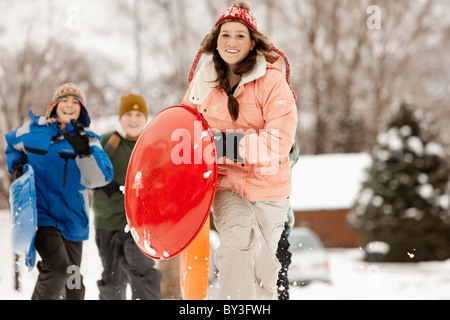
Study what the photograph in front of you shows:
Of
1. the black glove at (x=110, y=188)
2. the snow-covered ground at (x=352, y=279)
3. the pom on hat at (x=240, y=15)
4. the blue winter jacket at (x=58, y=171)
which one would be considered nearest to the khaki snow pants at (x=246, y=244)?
the pom on hat at (x=240, y=15)

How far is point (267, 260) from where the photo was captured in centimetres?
346

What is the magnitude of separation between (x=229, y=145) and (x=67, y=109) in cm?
168

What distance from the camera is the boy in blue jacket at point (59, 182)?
4086mm

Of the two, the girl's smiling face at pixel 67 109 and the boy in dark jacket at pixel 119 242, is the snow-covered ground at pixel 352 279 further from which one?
the girl's smiling face at pixel 67 109

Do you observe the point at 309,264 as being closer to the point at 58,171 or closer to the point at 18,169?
the point at 58,171

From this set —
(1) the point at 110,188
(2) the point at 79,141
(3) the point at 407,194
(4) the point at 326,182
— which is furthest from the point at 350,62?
(2) the point at 79,141

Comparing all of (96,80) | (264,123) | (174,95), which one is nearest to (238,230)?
(264,123)

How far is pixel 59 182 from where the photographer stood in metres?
4.22

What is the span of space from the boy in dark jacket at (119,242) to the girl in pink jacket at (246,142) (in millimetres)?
1497

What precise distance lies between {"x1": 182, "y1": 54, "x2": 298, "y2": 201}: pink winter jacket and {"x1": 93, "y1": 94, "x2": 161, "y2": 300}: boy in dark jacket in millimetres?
1610

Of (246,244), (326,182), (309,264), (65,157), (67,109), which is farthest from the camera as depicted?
(326,182)

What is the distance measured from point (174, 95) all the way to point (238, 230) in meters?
24.1

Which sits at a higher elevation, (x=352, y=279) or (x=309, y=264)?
(x=309, y=264)
